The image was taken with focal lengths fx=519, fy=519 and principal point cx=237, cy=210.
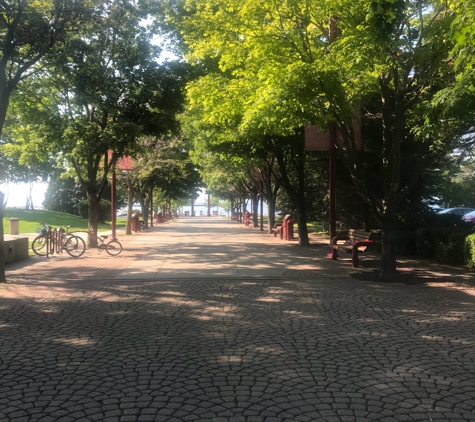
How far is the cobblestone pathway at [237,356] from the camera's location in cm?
414

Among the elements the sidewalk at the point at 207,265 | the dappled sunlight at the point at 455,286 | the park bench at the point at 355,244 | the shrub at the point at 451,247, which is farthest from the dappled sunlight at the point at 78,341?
the shrub at the point at 451,247

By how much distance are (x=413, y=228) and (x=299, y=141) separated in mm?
4842

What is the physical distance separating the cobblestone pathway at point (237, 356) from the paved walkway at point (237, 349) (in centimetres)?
2

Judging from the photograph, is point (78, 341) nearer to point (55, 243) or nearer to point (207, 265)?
point (207, 265)

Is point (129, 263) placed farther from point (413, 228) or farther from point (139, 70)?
point (413, 228)

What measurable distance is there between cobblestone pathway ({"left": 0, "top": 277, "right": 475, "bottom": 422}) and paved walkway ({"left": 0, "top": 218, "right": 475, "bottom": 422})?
0.02 m

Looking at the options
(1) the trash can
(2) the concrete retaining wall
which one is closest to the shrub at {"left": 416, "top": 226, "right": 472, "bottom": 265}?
(2) the concrete retaining wall

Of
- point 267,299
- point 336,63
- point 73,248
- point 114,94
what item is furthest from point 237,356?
point 114,94

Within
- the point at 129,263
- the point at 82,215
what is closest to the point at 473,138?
the point at 129,263

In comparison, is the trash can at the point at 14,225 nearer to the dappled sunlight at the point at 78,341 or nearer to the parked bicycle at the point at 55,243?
the parked bicycle at the point at 55,243

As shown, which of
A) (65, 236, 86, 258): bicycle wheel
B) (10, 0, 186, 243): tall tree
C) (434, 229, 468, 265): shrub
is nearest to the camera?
(434, 229, 468, 265): shrub

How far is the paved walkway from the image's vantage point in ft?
13.7

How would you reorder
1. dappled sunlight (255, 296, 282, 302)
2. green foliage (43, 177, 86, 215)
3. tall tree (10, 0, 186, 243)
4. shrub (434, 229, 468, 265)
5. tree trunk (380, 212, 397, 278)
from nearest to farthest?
dappled sunlight (255, 296, 282, 302) → tree trunk (380, 212, 397, 278) → shrub (434, 229, 468, 265) → tall tree (10, 0, 186, 243) → green foliage (43, 177, 86, 215)

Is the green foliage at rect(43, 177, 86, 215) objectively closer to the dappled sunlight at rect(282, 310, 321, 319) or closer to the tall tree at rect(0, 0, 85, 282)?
the tall tree at rect(0, 0, 85, 282)
